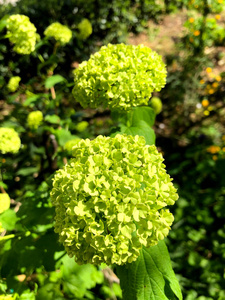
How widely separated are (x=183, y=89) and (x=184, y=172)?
1811mm

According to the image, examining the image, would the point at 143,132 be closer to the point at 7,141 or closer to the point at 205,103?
the point at 7,141

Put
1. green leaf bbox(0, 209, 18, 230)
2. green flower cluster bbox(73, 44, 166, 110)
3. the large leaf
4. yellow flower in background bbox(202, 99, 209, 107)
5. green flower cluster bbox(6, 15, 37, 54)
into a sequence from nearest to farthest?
1. green flower cluster bbox(73, 44, 166, 110)
2. green leaf bbox(0, 209, 18, 230)
3. the large leaf
4. green flower cluster bbox(6, 15, 37, 54)
5. yellow flower in background bbox(202, 99, 209, 107)

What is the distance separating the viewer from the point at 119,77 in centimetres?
182

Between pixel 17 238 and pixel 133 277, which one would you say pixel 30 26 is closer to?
pixel 17 238

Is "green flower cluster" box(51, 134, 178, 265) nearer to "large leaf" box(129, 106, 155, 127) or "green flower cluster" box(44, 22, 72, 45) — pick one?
"large leaf" box(129, 106, 155, 127)

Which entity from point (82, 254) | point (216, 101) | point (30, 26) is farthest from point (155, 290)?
point (216, 101)

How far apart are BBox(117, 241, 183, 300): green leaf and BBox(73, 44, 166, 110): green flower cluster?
102 cm

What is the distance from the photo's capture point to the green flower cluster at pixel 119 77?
1823 mm

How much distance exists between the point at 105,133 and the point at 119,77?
2.22m

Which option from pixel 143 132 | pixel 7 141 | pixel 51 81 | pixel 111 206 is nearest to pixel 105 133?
pixel 51 81

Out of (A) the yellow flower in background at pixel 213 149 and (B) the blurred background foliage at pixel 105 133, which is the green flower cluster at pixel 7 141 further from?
(A) the yellow flower in background at pixel 213 149

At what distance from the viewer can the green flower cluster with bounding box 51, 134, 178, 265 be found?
48.3 inches

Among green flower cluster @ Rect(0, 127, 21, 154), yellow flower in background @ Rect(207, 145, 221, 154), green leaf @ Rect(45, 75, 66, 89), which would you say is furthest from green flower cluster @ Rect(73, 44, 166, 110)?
yellow flower in background @ Rect(207, 145, 221, 154)

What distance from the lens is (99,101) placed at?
1.95 meters
